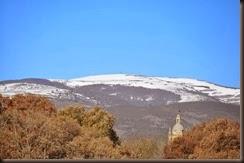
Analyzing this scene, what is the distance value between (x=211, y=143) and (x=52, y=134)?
813 centimetres

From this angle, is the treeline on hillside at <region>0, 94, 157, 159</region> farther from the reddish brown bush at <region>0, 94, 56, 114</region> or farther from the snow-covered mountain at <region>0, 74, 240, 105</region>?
the snow-covered mountain at <region>0, 74, 240, 105</region>

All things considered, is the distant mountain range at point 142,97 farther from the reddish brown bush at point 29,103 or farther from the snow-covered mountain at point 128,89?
the reddish brown bush at point 29,103

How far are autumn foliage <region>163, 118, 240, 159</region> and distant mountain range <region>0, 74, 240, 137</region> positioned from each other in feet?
113

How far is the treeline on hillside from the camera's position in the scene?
17.2 m

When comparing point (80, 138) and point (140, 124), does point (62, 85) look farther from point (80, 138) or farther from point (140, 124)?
point (80, 138)

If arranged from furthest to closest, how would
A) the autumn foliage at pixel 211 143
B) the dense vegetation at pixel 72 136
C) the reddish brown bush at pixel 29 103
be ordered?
the reddish brown bush at pixel 29 103, the autumn foliage at pixel 211 143, the dense vegetation at pixel 72 136

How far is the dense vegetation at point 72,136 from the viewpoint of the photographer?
1758cm

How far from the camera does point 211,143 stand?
928 inches

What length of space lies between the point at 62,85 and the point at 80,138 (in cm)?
6387

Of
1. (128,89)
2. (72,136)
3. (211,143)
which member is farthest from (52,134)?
(128,89)

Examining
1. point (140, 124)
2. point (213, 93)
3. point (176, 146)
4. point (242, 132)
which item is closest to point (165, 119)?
point (140, 124)

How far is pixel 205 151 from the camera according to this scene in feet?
76.9

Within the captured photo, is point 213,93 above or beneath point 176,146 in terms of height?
above

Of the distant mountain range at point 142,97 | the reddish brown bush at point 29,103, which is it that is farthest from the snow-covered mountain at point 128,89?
the reddish brown bush at point 29,103
